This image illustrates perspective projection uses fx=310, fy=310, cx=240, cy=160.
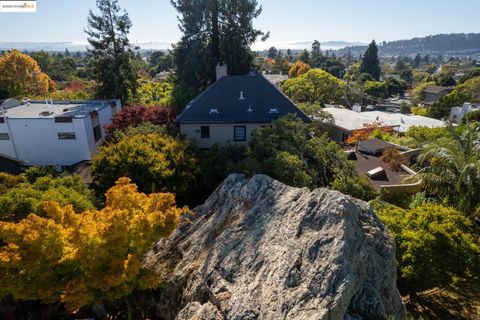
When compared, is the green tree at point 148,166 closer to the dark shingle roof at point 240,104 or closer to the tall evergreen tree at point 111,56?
the dark shingle roof at point 240,104

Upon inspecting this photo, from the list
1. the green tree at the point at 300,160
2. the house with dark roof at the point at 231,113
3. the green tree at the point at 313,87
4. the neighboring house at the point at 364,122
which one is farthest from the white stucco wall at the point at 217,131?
the green tree at the point at 313,87

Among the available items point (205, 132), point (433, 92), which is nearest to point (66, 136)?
point (205, 132)

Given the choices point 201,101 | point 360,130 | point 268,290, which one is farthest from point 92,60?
point 268,290

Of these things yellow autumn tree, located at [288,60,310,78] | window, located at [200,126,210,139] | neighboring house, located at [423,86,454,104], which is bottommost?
neighboring house, located at [423,86,454,104]

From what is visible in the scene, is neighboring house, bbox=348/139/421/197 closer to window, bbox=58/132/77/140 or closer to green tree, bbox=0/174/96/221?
green tree, bbox=0/174/96/221

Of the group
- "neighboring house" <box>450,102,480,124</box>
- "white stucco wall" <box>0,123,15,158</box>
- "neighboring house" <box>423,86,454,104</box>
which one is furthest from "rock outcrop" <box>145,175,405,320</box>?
"neighboring house" <box>423,86,454,104</box>
